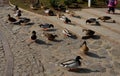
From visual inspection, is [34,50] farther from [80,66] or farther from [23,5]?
[23,5]

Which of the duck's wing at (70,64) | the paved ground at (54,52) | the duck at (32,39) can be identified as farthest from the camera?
the duck at (32,39)

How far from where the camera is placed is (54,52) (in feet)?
54.9

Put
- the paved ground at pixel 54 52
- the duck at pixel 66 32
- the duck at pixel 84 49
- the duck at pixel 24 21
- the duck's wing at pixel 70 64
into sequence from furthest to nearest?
the duck at pixel 24 21
the duck at pixel 66 32
the duck at pixel 84 49
the paved ground at pixel 54 52
the duck's wing at pixel 70 64

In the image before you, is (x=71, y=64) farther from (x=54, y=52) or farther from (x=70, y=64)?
(x=54, y=52)

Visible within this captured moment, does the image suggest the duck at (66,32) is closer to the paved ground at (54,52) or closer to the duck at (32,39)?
the paved ground at (54,52)

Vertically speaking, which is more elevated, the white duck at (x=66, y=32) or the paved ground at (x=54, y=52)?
the white duck at (x=66, y=32)

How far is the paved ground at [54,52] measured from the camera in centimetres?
1445

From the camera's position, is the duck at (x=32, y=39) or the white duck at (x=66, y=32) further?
the white duck at (x=66, y=32)

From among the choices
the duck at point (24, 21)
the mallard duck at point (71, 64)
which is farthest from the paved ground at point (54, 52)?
the duck at point (24, 21)

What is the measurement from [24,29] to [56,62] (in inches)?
251

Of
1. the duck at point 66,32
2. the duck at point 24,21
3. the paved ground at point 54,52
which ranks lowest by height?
the paved ground at point 54,52

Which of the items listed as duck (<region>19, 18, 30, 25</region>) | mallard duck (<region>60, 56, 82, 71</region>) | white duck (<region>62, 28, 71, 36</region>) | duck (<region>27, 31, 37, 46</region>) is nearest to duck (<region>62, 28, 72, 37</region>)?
white duck (<region>62, 28, 71, 36</region>)

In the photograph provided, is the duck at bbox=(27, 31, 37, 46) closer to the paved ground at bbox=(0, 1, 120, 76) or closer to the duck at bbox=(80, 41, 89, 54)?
the paved ground at bbox=(0, 1, 120, 76)

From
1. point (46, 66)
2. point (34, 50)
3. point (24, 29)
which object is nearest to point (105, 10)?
point (24, 29)
